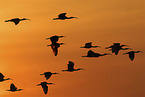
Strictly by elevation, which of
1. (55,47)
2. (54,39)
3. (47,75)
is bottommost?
(47,75)

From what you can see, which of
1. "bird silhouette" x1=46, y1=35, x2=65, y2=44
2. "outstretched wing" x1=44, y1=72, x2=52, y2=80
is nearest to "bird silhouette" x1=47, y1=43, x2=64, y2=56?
"bird silhouette" x1=46, y1=35, x2=65, y2=44

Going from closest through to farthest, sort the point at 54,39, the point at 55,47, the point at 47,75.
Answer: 1. the point at 55,47
2. the point at 54,39
3. the point at 47,75

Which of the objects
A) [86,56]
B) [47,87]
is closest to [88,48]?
[86,56]

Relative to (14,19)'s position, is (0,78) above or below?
below

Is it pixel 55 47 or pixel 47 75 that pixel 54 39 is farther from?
pixel 47 75

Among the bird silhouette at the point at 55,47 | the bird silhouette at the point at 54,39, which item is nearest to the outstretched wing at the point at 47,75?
the bird silhouette at the point at 55,47

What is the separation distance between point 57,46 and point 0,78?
1269 cm

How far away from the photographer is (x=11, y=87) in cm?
12062

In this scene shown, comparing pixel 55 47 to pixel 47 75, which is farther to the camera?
pixel 47 75

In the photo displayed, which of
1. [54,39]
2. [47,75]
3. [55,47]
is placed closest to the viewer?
[55,47]

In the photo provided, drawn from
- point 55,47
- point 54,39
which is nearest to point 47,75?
point 54,39

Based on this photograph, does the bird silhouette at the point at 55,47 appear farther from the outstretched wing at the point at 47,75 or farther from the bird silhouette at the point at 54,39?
the outstretched wing at the point at 47,75

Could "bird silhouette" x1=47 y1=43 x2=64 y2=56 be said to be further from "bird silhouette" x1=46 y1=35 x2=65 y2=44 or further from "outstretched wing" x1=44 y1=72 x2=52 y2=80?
"outstretched wing" x1=44 y1=72 x2=52 y2=80

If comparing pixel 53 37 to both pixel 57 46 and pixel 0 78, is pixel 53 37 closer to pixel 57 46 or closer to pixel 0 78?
pixel 57 46
